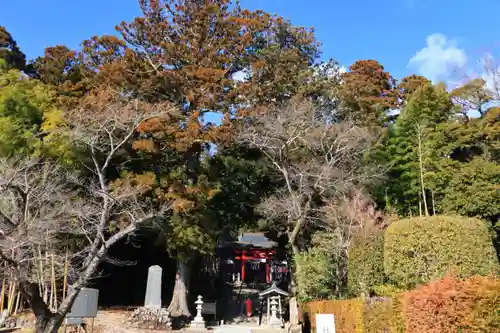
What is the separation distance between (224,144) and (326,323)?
7.85 meters

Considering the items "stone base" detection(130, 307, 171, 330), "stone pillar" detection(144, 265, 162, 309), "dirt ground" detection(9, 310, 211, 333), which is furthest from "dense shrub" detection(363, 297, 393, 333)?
"stone pillar" detection(144, 265, 162, 309)

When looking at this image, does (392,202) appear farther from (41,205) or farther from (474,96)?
(41,205)

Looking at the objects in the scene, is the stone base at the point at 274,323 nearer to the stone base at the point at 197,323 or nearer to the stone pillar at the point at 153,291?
the stone base at the point at 197,323

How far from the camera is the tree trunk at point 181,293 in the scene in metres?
15.5

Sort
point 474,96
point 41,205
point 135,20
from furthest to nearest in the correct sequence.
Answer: point 474,96 → point 135,20 → point 41,205

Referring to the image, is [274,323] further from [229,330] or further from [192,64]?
[192,64]

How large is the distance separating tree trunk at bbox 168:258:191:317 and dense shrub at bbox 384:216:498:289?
8.95m

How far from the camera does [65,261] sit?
38.0 ft

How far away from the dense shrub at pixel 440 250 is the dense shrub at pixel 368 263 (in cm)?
185

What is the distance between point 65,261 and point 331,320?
7.39 metres

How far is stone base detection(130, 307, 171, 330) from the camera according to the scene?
520 inches

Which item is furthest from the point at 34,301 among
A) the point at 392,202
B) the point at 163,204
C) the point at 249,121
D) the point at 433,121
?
the point at 433,121

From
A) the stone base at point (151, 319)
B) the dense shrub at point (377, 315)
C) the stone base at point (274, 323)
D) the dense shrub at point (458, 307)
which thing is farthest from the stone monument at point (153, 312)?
the dense shrub at point (458, 307)

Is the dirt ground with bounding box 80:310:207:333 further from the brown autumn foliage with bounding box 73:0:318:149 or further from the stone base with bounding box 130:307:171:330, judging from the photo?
the brown autumn foliage with bounding box 73:0:318:149
